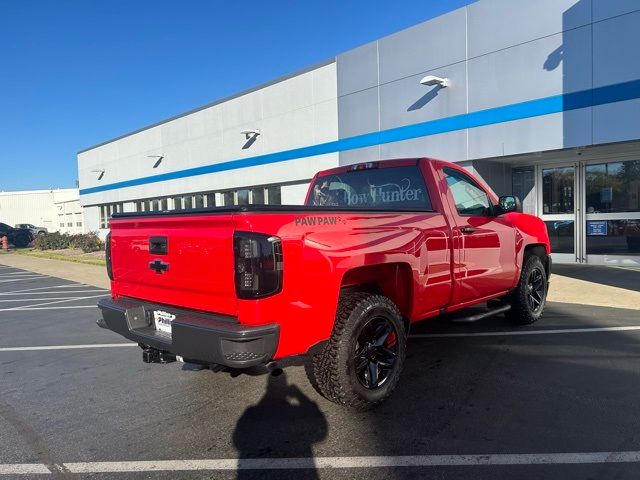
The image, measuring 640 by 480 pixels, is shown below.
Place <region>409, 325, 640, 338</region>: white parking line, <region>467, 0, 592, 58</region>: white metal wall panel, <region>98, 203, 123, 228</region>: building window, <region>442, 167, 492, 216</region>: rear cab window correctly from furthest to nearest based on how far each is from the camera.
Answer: <region>98, 203, 123, 228</region>: building window < <region>467, 0, 592, 58</region>: white metal wall panel < <region>409, 325, 640, 338</region>: white parking line < <region>442, 167, 492, 216</region>: rear cab window

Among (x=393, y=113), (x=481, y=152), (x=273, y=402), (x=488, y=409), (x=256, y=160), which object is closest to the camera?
(x=488, y=409)

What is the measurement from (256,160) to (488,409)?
1635 cm

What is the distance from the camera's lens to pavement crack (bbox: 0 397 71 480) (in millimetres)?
3055

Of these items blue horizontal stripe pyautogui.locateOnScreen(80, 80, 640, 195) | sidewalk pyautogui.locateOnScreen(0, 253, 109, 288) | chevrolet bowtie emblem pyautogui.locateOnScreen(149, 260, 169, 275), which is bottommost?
sidewalk pyautogui.locateOnScreen(0, 253, 109, 288)

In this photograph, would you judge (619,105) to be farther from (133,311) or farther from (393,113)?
(133,311)

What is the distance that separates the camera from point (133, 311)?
3799 mm

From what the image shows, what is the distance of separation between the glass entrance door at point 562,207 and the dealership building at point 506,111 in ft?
0.09

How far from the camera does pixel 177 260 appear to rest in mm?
3537

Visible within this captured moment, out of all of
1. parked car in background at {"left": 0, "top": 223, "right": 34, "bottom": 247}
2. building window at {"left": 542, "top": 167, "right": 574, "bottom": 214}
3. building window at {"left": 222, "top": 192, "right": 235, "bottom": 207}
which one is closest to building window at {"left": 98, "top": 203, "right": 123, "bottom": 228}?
parked car in background at {"left": 0, "top": 223, "right": 34, "bottom": 247}

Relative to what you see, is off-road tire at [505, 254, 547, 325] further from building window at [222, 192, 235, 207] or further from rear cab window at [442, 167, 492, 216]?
building window at [222, 192, 235, 207]

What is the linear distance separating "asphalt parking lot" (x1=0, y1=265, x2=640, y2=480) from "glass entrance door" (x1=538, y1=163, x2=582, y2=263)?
24.6ft

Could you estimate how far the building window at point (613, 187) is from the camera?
38.1ft

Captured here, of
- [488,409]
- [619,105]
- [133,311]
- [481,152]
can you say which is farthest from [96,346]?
[619,105]

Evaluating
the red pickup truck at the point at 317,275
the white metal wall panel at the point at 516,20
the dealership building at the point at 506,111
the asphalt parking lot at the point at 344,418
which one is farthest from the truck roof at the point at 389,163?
the white metal wall panel at the point at 516,20
